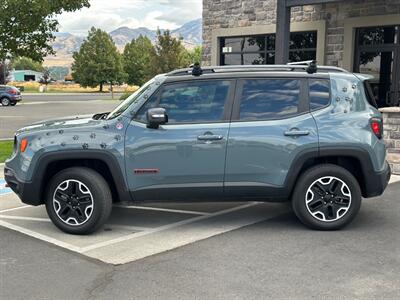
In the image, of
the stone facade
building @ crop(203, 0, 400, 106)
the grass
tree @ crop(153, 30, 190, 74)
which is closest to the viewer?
the grass

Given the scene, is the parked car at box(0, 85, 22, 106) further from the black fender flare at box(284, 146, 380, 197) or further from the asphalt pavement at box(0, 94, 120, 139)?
the black fender flare at box(284, 146, 380, 197)

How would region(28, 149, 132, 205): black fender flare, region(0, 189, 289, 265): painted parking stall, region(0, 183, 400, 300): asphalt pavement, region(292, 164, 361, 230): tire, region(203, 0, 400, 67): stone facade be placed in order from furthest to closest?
region(203, 0, 400, 67): stone facade → region(292, 164, 361, 230): tire → region(28, 149, 132, 205): black fender flare → region(0, 189, 289, 265): painted parking stall → region(0, 183, 400, 300): asphalt pavement

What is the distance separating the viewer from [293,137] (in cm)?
553

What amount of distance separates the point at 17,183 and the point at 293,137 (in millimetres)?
3087

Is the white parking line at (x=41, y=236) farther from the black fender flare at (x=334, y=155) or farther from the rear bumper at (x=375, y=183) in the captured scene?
the rear bumper at (x=375, y=183)

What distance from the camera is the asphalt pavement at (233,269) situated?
13.2 feet

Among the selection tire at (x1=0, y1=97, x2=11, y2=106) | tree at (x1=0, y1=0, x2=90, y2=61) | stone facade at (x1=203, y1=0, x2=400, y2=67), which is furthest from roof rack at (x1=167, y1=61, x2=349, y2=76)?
tire at (x1=0, y1=97, x2=11, y2=106)

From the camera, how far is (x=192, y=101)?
5.66 meters

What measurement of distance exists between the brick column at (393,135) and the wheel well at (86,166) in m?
5.44

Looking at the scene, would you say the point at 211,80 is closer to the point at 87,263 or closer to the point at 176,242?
the point at 176,242

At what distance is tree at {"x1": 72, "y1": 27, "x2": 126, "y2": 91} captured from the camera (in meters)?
64.9

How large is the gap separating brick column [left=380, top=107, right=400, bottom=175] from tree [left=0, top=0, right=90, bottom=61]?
7581 mm

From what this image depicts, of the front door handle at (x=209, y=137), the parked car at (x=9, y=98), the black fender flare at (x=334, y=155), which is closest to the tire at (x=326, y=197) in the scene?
the black fender flare at (x=334, y=155)

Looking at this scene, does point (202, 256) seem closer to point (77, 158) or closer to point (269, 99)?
point (77, 158)
